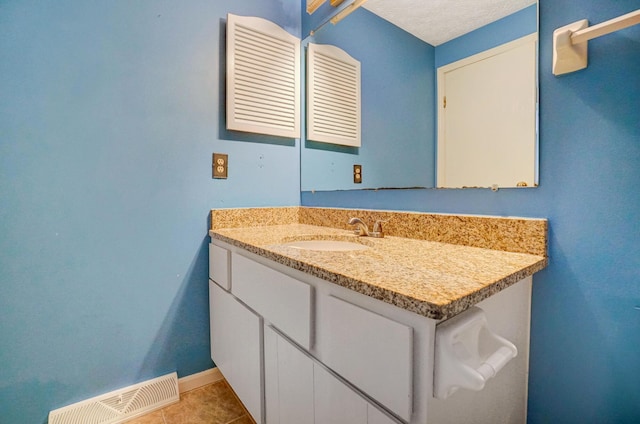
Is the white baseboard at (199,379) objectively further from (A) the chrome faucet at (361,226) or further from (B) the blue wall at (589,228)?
(B) the blue wall at (589,228)

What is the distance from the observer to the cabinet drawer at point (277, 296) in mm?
766

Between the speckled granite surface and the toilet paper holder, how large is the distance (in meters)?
0.04

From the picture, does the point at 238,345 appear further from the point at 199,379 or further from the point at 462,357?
the point at 462,357

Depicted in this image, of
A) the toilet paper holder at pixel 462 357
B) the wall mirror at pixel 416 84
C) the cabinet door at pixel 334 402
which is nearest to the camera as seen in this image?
the toilet paper holder at pixel 462 357

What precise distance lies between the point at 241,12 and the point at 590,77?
1543 mm

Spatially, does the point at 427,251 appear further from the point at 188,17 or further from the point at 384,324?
the point at 188,17

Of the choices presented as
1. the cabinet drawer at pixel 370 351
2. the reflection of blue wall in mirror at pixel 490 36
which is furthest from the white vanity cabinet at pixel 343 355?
the reflection of blue wall in mirror at pixel 490 36

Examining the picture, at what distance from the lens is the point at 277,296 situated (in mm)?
884

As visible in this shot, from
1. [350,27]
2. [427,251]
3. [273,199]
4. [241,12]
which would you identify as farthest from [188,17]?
[427,251]

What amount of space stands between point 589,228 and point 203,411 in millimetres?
1595

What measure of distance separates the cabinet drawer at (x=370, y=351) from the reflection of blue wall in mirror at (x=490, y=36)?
0.92 meters

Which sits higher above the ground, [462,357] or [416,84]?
[416,84]

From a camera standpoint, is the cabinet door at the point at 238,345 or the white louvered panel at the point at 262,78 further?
the white louvered panel at the point at 262,78

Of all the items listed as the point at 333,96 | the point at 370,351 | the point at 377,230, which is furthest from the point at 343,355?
the point at 333,96
